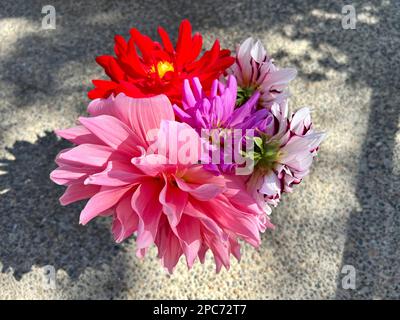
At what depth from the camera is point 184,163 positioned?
83 cm

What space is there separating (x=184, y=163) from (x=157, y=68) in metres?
0.33

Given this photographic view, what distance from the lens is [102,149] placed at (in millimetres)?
859

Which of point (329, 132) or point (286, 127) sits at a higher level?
point (286, 127)

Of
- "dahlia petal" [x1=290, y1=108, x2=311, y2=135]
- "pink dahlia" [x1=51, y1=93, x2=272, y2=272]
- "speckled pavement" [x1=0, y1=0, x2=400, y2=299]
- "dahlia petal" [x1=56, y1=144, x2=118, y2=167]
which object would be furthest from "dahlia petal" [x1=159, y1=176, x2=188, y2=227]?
"speckled pavement" [x1=0, y1=0, x2=400, y2=299]

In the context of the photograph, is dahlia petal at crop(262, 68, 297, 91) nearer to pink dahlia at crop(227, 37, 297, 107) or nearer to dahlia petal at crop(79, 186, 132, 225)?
pink dahlia at crop(227, 37, 297, 107)

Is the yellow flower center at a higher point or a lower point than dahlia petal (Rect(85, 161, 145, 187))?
higher

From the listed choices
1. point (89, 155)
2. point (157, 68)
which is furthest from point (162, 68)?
point (89, 155)

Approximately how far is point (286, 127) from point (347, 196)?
97cm

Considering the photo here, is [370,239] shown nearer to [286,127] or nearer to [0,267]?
[286,127]

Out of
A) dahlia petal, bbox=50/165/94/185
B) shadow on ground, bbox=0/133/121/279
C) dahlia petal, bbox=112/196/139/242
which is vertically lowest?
shadow on ground, bbox=0/133/121/279

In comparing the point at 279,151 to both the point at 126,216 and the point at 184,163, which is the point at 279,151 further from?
the point at 126,216

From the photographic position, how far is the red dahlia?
984 mm

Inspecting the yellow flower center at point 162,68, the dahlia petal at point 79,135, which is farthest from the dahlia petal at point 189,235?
the yellow flower center at point 162,68

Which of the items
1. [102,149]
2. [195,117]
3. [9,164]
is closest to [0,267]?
[9,164]
